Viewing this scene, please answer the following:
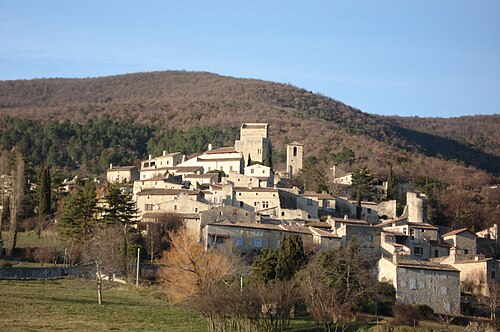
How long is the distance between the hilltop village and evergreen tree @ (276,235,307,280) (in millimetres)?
6301

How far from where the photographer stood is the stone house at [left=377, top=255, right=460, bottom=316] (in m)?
58.8

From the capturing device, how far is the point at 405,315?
2183 inches

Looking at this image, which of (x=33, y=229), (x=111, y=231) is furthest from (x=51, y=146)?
(x=111, y=231)

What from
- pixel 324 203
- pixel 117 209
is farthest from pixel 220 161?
pixel 117 209

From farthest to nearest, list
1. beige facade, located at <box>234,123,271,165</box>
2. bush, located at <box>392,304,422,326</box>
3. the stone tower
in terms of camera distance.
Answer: the stone tower < beige facade, located at <box>234,123,271,165</box> < bush, located at <box>392,304,422,326</box>

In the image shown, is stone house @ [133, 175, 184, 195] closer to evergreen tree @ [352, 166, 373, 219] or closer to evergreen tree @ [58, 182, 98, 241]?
evergreen tree @ [58, 182, 98, 241]

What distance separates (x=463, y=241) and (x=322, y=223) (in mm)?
11674

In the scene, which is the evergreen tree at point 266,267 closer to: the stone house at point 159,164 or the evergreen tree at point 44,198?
the evergreen tree at point 44,198

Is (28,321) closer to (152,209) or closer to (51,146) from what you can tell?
(152,209)

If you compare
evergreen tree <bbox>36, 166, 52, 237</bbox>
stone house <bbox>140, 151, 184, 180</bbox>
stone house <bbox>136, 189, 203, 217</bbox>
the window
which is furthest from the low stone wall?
stone house <bbox>140, 151, 184, 180</bbox>

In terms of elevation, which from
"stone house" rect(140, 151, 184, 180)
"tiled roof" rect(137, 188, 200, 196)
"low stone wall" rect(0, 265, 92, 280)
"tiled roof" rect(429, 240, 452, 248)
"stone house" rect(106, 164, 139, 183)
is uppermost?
"stone house" rect(140, 151, 184, 180)

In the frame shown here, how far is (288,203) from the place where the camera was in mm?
80125

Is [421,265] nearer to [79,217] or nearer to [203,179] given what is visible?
[79,217]

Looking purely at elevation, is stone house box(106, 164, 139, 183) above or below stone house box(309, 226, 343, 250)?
above
